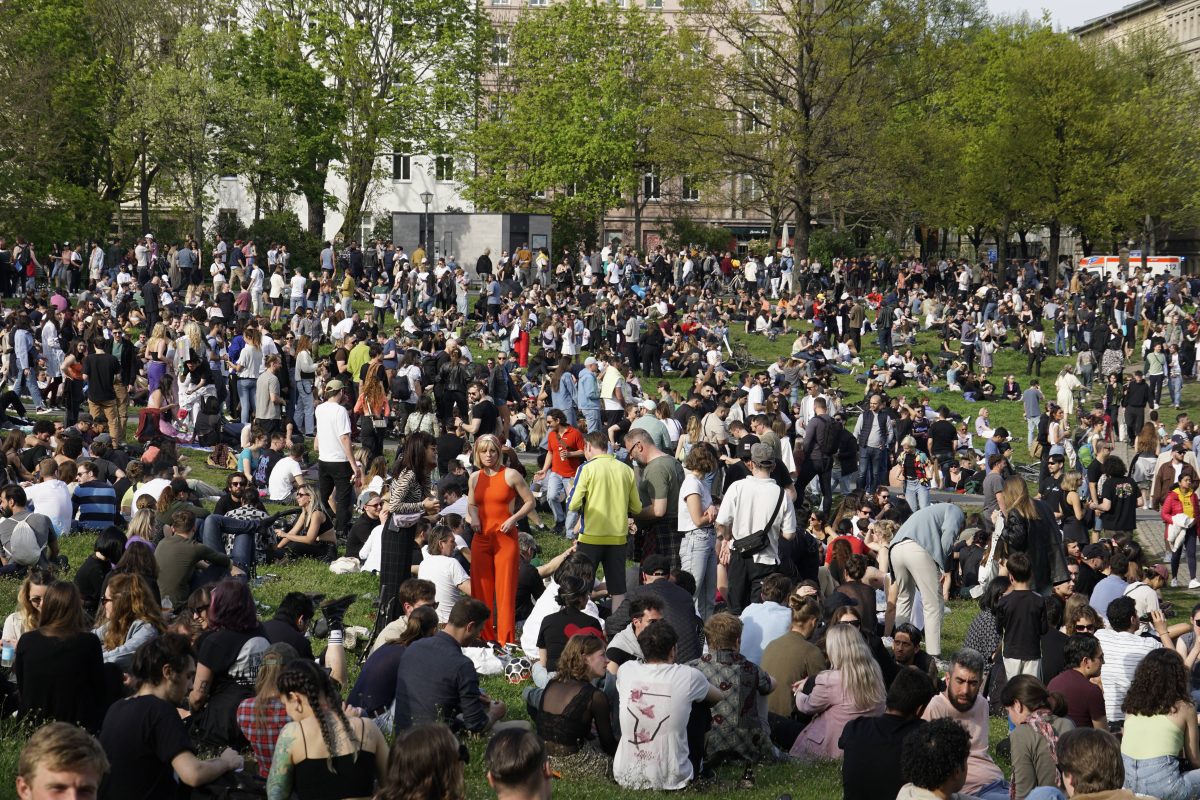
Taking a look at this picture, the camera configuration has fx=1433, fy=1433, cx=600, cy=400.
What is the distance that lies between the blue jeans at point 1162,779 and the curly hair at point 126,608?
572 cm

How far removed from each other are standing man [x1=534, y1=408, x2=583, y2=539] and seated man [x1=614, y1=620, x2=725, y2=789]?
809 centimetres

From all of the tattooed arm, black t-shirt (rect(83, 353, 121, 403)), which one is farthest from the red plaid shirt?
black t-shirt (rect(83, 353, 121, 403))

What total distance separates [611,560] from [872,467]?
34.5ft

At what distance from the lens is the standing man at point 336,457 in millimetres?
14961

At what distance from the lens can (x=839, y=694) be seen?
8930 millimetres

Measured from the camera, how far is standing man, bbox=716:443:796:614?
12.2m

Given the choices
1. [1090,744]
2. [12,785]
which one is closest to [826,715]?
[1090,744]

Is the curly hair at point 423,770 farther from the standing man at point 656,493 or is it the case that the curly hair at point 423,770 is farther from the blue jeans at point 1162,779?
the standing man at point 656,493

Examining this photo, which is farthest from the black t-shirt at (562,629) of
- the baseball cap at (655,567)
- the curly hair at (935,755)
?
the curly hair at (935,755)

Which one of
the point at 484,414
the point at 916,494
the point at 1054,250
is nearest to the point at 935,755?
the point at 484,414

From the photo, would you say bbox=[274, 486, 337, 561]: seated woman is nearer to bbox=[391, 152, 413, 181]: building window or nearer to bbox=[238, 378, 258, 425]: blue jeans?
bbox=[238, 378, 258, 425]: blue jeans

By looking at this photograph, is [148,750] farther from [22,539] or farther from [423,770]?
[22,539]

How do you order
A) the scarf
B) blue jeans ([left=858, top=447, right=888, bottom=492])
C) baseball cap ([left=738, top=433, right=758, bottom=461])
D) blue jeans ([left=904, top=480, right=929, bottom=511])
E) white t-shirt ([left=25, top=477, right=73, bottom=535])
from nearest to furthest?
the scarf
white t-shirt ([left=25, top=477, right=73, bottom=535])
baseball cap ([left=738, top=433, right=758, bottom=461])
blue jeans ([left=904, top=480, right=929, bottom=511])
blue jeans ([left=858, top=447, right=888, bottom=492])

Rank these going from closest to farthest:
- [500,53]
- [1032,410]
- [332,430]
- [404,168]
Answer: [332,430]
[1032,410]
[500,53]
[404,168]
